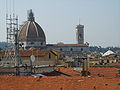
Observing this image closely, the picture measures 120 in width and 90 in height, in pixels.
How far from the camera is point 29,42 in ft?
339

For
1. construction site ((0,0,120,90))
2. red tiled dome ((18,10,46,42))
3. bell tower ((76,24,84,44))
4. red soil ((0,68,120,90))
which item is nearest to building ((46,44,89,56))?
bell tower ((76,24,84,44))

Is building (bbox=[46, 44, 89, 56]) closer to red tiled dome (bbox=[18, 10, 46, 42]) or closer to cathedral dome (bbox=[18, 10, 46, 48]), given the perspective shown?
red tiled dome (bbox=[18, 10, 46, 42])

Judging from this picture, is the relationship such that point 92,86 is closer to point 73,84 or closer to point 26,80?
Result: point 73,84

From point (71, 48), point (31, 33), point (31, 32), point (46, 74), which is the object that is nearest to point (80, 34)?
point (71, 48)

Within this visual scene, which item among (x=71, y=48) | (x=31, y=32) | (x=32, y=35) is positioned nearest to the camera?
(x=32, y=35)

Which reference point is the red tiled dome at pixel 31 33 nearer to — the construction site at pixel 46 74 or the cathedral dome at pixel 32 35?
the cathedral dome at pixel 32 35

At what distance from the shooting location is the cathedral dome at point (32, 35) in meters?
103

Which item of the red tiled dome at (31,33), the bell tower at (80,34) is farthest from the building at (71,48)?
the red tiled dome at (31,33)

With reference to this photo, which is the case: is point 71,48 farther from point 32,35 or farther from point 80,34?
point 32,35

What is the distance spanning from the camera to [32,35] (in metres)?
105

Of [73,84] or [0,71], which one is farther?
[0,71]

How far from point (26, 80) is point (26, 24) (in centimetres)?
9428

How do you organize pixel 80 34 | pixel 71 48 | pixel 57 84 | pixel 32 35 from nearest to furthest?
pixel 57 84 < pixel 32 35 < pixel 71 48 < pixel 80 34

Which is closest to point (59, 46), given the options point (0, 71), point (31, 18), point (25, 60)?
point (31, 18)
